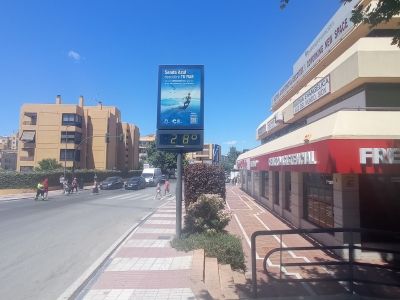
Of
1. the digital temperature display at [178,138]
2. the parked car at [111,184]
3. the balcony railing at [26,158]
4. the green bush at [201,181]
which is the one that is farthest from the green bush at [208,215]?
the balcony railing at [26,158]

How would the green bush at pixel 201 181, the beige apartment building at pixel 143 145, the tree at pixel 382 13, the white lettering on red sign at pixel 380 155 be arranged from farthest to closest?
the beige apartment building at pixel 143 145 → the green bush at pixel 201 181 → the white lettering on red sign at pixel 380 155 → the tree at pixel 382 13

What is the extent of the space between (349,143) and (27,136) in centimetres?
4647

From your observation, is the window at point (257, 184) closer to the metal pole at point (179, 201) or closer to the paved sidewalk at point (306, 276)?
the paved sidewalk at point (306, 276)

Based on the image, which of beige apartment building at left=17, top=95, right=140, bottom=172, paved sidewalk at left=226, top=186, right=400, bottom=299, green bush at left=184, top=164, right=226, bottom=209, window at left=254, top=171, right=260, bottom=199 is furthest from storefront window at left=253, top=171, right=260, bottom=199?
beige apartment building at left=17, top=95, right=140, bottom=172

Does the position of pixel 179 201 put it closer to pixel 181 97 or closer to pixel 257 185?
pixel 181 97

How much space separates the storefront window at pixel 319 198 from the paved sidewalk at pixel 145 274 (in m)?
4.29

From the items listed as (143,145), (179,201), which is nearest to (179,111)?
(179,201)

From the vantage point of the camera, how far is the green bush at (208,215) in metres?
8.37

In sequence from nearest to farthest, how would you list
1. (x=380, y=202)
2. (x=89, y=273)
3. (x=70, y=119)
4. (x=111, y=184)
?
(x=89, y=273) < (x=380, y=202) < (x=111, y=184) < (x=70, y=119)

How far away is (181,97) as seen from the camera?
8578mm

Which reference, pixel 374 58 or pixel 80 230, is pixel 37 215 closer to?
pixel 80 230

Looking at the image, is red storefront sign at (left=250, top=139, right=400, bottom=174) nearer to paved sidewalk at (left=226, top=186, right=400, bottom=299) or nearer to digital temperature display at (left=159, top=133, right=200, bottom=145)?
paved sidewalk at (left=226, top=186, right=400, bottom=299)

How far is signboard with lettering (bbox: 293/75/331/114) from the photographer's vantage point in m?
10.4

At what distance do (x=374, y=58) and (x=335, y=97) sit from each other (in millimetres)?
2350
